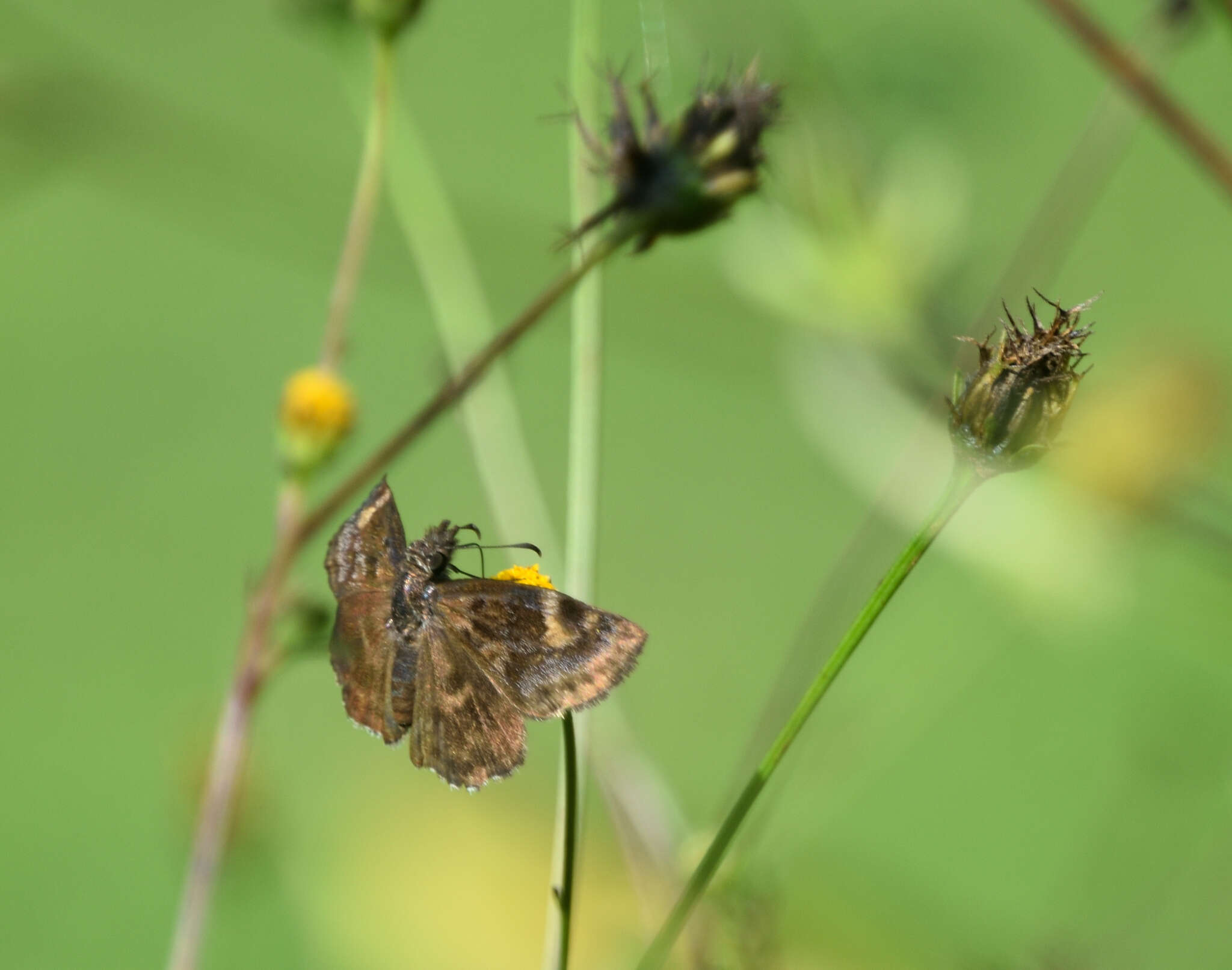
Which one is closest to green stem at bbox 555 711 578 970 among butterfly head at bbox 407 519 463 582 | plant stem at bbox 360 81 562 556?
butterfly head at bbox 407 519 463 582

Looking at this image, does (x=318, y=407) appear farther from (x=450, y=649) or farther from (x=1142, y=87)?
(x=1142, y=87)

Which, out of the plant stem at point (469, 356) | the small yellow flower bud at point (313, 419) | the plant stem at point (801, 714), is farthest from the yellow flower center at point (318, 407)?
the plant stem at point (801, 714)

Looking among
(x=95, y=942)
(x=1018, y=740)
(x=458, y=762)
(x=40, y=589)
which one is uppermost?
(x=40, y=589)

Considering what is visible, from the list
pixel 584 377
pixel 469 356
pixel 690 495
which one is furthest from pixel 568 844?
pixel 690 495

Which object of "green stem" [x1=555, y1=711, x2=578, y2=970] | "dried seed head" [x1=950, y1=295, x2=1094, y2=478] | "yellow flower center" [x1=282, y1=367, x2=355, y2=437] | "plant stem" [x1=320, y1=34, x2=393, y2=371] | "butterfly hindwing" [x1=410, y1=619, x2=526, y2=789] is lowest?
"green stem" [x1=555, y1=711, x2=578, y2=970]

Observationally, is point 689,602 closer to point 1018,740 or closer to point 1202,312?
point 1018,740

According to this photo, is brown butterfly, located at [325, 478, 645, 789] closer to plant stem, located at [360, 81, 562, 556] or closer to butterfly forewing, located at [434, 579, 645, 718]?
butterfly forewing, located at [434, 579, 645, 718]

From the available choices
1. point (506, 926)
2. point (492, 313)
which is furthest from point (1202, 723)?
point (506, 926)

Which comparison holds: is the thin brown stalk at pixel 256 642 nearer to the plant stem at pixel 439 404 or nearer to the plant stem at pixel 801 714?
the plant stem at pixel 439 404
